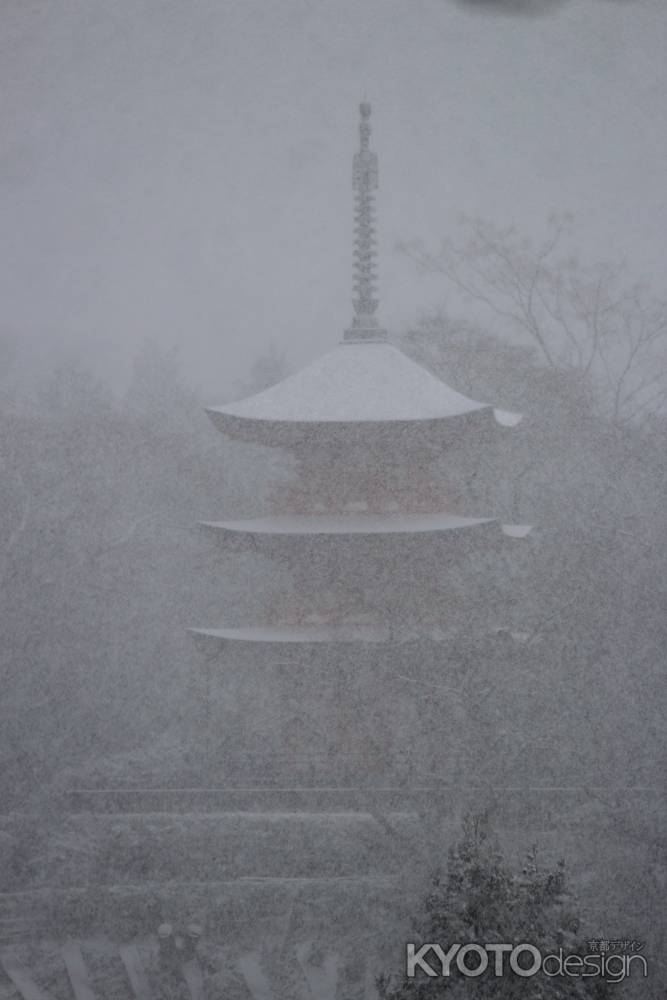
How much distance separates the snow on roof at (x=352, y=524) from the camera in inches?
273

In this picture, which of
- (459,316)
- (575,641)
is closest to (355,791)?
(575,641)

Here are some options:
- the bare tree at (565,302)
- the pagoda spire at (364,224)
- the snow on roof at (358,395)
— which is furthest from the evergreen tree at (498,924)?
the bare tree at (565,302)

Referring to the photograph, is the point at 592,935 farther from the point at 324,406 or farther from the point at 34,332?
the point at 34,332

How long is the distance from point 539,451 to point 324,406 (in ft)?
12.4

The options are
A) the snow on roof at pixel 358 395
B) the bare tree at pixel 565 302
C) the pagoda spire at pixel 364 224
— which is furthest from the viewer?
the bare tree at pixel 565 302

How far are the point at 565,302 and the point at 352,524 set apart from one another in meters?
5.44

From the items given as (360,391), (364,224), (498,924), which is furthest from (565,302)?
(498,924)

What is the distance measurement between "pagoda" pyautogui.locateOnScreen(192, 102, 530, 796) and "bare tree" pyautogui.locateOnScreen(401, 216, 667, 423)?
3891 mm

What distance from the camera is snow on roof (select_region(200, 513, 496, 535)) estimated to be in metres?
6.93

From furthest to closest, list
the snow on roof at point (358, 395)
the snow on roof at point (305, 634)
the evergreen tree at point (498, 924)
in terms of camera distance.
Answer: the snow on roof at point (358, 395) < the snow on roof at point (305, 634) < the evergreen tree at point (498, 924)

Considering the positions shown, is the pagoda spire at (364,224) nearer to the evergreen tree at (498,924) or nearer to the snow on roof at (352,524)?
the snow on roof at (352,524)

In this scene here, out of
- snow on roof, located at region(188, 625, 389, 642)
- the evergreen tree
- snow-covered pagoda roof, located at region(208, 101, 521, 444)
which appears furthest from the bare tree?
the evergreen tree

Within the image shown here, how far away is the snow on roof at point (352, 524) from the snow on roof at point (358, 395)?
2.24 ft

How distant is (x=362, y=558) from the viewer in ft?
23.4
